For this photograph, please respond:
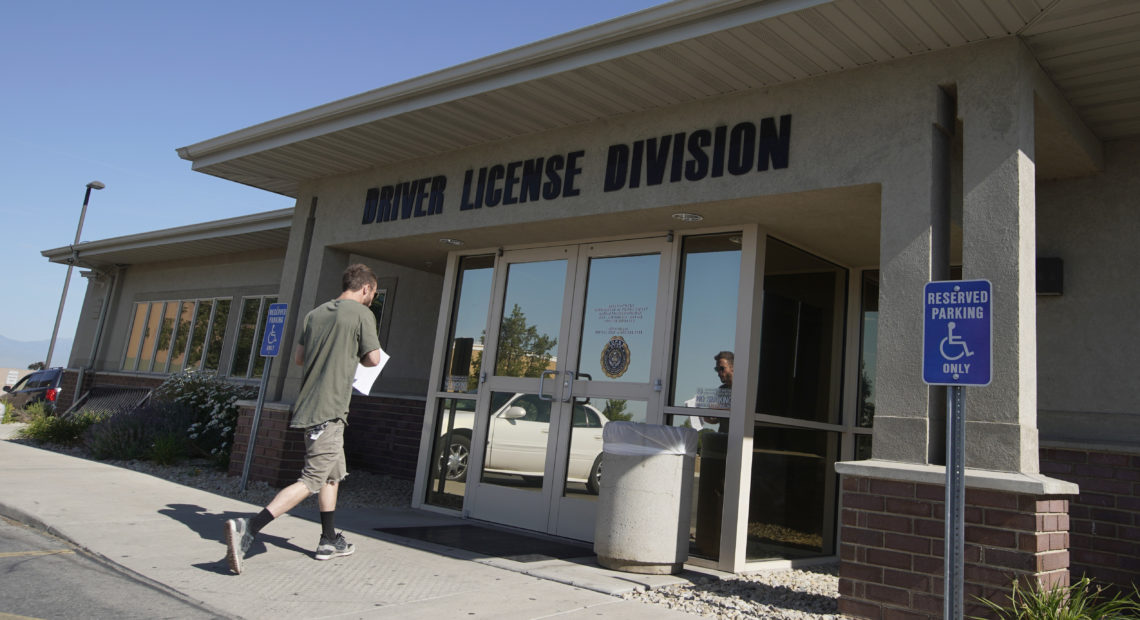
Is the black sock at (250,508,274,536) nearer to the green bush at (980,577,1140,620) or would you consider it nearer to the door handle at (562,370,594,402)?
the door handle at (562,370,594,402)

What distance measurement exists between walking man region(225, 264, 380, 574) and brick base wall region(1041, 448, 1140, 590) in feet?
16.7

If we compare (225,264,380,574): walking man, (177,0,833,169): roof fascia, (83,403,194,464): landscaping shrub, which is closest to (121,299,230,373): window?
(83,403,194,464): landscaping shrub

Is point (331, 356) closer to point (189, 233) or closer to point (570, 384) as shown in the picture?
point (570, 384)

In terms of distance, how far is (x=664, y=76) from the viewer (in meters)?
6.17

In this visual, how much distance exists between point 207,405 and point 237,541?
7546 mm

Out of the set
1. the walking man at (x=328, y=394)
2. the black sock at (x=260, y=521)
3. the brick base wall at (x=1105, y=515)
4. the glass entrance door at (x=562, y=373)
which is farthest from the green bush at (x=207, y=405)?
the brick base wall at (x=1105, y=515)

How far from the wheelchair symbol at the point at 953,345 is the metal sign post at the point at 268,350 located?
698cm

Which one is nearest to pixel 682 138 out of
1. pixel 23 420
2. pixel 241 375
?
pixel 241 375

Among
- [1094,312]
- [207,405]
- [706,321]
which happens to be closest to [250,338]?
[207,405]

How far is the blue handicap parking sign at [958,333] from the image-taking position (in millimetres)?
3596

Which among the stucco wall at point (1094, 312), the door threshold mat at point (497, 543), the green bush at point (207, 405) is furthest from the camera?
the green bush at point (207, 405)

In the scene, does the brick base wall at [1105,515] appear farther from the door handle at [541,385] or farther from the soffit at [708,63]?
the door handle at [541,385]

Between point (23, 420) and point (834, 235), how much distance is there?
17.1 m

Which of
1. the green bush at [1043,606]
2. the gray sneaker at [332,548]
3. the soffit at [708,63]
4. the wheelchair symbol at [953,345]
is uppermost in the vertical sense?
the soffit at [708,63]
